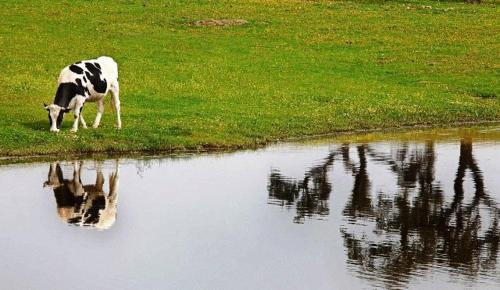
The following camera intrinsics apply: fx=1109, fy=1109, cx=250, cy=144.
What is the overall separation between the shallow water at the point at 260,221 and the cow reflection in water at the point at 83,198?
1.7 inches

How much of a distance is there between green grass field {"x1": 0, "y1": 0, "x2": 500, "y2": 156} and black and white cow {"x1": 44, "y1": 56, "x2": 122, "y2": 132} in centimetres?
60

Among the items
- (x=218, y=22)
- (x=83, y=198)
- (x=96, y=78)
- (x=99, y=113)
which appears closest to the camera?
(x=83, y=198)

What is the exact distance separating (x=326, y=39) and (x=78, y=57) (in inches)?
501

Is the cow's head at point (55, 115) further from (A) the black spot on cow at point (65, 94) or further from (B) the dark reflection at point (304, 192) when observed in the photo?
(B) the dark reflection at point (304, 192)

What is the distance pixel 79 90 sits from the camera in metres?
30.2

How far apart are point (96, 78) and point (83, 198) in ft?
26.9

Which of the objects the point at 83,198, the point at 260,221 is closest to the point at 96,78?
the point at 83,198

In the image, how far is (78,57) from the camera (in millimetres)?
44781

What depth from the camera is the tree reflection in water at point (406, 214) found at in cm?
1842

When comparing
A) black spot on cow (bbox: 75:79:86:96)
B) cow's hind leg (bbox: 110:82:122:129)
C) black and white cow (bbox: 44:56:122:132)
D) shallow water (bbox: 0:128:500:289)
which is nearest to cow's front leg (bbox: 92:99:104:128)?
black and white cow (bbox: 44:56:122:132)

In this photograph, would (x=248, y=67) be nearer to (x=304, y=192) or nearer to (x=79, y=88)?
(x=79, y=88)

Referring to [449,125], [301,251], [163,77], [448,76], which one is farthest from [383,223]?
[448,76]

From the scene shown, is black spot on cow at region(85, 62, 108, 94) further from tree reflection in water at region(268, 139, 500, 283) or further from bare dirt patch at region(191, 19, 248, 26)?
bare dirt patch at region(191, 19, 248, 26)

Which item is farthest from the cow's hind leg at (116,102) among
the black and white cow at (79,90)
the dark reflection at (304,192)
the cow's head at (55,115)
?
the dark reflection at (304,192)
